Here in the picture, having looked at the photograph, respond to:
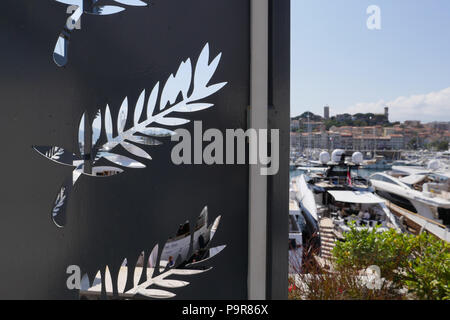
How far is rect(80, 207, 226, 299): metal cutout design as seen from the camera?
929mm

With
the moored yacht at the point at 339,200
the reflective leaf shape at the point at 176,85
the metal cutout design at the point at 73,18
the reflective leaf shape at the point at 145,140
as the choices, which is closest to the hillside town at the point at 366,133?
the moored yacht at the point at 339,200

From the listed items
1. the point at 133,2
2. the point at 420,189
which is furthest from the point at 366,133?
the point at 133,2

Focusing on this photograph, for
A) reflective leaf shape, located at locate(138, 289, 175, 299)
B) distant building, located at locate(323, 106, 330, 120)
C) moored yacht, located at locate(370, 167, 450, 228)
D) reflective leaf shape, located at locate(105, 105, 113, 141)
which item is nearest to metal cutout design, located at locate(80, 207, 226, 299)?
reflective leaf shape, located at locate(138, 289, 175, 299)

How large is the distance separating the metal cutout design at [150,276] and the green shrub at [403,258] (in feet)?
3.09

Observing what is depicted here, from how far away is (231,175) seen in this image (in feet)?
3.16

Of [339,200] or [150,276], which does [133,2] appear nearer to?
[150,276]

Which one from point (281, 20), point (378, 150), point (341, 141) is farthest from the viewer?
point (341, 141)

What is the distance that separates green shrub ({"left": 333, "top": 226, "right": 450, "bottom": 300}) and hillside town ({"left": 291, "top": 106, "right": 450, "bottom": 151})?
547mm

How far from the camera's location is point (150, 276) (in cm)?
93

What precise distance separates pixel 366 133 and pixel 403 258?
77 cm

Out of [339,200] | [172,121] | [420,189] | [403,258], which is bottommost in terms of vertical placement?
[403,258]
